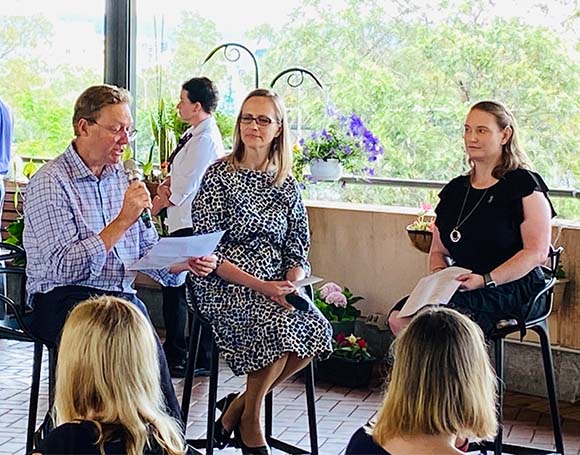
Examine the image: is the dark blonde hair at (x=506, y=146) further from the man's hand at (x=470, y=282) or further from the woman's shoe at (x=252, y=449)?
the woman's shoe at (x=252, y=449)

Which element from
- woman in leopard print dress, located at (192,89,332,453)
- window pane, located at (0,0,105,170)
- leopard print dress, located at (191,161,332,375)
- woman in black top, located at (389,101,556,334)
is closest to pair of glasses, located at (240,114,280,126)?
woman in leopard print dress, located at (192,89,332,453)

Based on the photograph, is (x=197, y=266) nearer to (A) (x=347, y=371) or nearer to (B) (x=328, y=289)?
(A) (x=347, y=371)

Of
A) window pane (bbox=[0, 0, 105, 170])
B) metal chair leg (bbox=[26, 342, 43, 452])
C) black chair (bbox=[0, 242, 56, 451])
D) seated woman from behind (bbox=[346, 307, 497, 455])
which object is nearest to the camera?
seated woman from behind (bbox=[346, 307, 497, 455])

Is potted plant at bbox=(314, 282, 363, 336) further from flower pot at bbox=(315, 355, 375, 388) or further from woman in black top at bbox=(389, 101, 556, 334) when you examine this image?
woman in black top at bbox=(389, 101, 556, 334)

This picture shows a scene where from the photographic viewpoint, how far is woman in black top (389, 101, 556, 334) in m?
3.77

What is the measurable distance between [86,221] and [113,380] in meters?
1.27

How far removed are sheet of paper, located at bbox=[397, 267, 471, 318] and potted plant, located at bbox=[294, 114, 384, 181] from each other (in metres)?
1.90

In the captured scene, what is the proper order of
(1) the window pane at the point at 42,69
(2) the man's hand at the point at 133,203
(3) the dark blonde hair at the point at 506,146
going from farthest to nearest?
(1) the window pane at the point at 42,69 → (3) the dark blonde hair at the point at 506,146 → (2) the man's hand at the point at 133,203

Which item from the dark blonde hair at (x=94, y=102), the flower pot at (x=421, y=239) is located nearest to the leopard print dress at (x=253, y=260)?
the dark blonde hair at (x=94, y=102)

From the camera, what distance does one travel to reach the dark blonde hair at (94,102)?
11.8 ft

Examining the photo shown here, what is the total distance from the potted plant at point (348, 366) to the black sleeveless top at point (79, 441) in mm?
2795

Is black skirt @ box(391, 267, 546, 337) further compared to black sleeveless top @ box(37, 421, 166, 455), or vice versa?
black skirt @ box(391, 267, 546, 337)

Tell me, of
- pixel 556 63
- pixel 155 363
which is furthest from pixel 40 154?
pixel 155 363

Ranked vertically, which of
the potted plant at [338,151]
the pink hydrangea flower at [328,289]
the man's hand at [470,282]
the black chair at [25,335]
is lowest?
the pink hydrangea flower at [328,289]
